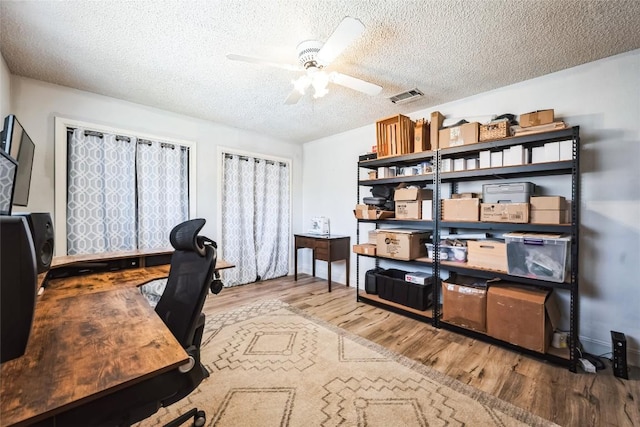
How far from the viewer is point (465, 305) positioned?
2457 millimetres

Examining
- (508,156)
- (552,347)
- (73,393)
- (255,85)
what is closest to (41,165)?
(255,85)

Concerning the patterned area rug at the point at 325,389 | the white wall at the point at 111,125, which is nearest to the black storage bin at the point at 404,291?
the patterned area rug at the point at 325,389

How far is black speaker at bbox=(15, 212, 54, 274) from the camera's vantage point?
1.60 meters

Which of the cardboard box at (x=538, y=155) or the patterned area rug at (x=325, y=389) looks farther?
the cardboard box at (x=538, y=155)

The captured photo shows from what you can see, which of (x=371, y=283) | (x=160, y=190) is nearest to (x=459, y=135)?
(x=371, y=283)

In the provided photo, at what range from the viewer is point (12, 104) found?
2.44 meters

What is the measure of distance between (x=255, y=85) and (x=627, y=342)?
380cm

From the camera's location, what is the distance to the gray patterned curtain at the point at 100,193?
2.78 m

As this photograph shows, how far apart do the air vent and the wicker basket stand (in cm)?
74

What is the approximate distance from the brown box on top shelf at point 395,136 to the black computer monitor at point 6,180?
298cm

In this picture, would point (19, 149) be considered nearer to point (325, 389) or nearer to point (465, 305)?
point (325, 389)

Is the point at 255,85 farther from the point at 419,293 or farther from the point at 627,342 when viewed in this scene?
the point at 627,342

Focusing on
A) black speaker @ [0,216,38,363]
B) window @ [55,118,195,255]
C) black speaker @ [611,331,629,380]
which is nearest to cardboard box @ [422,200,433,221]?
black speaker @ [611,331,629,380]

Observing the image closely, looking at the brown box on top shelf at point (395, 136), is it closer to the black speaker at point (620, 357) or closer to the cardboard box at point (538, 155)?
the cardboard box at point (538, 155)
